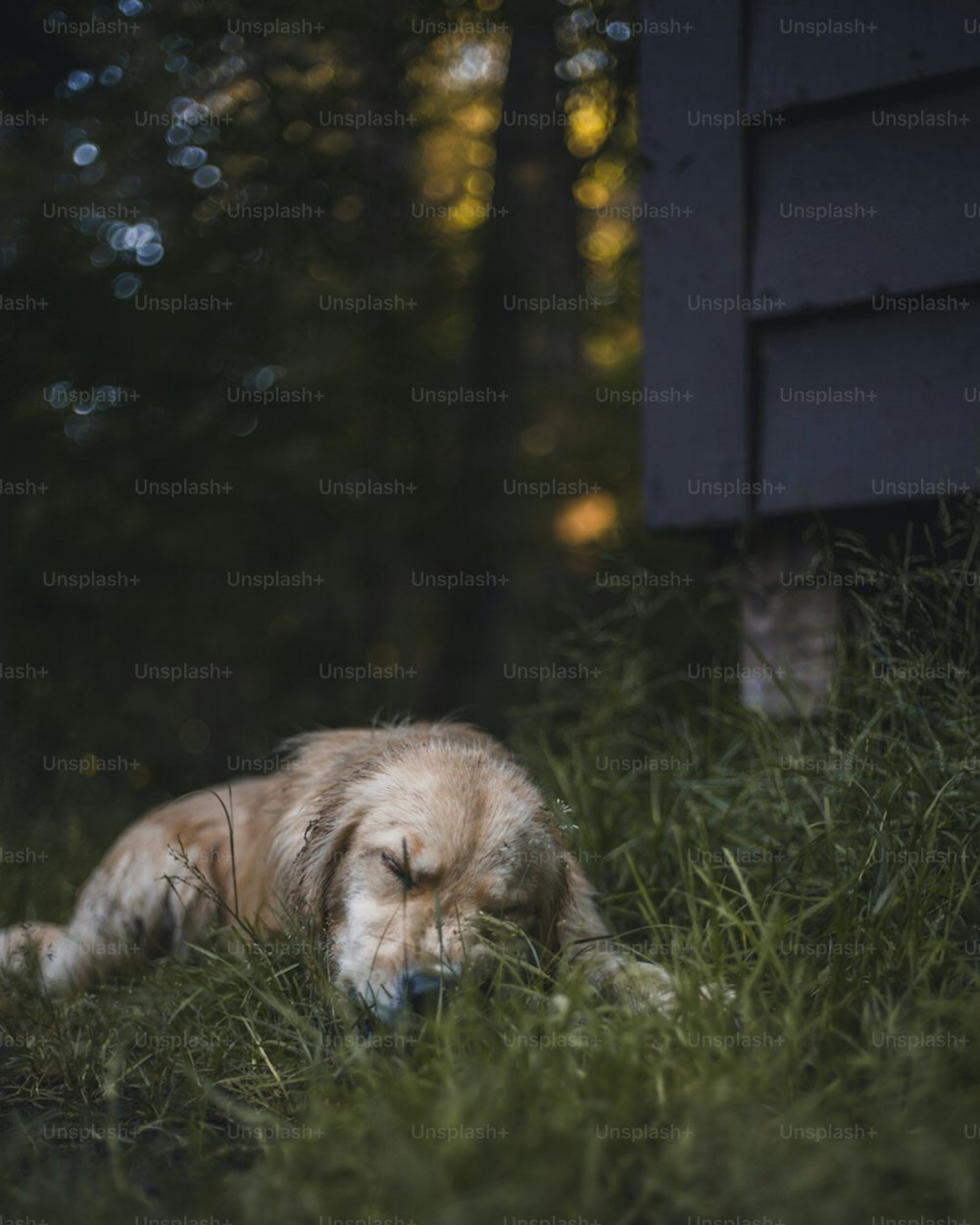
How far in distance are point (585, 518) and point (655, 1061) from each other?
11.4m

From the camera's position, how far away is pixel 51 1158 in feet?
6.33

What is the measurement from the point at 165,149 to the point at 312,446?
6.72 feet

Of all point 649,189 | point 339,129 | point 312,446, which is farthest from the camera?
point 312,446

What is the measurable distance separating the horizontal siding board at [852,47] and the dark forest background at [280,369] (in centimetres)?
184

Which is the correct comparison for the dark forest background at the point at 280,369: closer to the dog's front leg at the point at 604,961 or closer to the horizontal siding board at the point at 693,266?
the horizontal siding board at the point at 693,266

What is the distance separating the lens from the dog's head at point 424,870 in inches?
98.5

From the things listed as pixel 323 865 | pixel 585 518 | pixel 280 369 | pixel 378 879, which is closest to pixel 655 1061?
pixel 378 879

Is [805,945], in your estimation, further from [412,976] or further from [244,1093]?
[244,1093]

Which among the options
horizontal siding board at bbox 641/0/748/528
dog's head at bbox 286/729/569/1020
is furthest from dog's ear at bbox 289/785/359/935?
horizontal siding board at bbox 641/0/748/528

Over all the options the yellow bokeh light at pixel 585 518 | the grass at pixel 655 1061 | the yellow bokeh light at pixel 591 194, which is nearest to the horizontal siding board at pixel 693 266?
the grass at pixel 655 1061

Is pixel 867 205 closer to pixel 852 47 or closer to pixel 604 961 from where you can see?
pixel 852 47

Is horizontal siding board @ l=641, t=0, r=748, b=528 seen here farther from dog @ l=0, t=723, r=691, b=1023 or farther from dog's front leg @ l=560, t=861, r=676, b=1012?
dog's front leg @ l=560, t=861, r=676, b=1012

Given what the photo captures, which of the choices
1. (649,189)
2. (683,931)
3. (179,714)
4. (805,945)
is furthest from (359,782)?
(179,714)

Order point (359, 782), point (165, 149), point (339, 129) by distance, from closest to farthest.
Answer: point (359, 782) < point (165, 149) < point (339, 129)
